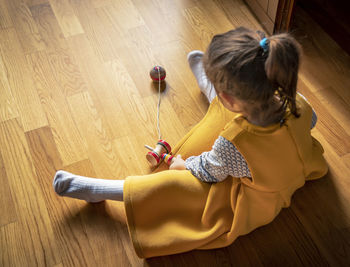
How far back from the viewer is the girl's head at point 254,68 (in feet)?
2.42

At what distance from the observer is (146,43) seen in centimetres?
164

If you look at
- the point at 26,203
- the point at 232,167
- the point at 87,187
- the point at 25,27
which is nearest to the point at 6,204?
the point at 26,203

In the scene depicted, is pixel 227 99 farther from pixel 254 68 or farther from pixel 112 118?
pixel 112 118

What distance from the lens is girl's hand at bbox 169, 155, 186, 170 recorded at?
1.14 m

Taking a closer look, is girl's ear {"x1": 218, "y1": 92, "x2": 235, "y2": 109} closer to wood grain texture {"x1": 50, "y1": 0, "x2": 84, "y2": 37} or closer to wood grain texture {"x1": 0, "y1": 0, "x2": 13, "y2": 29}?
wood grain texture {"x1": 50, "y1": 0, "x2": 84, "y2": 37}

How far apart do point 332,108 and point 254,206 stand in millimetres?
618

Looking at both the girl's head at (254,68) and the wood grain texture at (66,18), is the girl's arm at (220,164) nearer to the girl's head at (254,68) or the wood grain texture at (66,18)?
the girl's head at (254,68)

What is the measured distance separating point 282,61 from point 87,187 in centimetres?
72

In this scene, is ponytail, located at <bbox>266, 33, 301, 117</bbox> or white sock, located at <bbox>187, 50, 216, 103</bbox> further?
white sock, located at <bbox>187, 50, 216, 103</bbox>

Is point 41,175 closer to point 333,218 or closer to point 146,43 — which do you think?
point 146,43

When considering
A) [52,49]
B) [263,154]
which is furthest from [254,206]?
[52,49]

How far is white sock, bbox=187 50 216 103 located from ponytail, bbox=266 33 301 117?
2.02 feet

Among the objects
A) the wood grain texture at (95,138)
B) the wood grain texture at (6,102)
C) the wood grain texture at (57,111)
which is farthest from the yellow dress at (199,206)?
the wood grain texture at (6,102)

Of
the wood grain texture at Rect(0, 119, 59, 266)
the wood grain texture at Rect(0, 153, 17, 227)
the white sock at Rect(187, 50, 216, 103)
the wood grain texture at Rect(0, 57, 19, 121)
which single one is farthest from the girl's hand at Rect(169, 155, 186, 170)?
the wood grain texture at Rect(0, 57, 19, 121)
